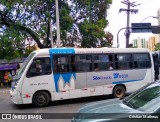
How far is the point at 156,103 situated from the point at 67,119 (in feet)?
15.4

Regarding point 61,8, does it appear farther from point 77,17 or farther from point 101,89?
point 101,89

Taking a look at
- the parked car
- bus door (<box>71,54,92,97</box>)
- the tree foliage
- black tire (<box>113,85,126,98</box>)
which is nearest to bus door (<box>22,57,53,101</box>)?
bus door (<box>71,54,92,97</box>)

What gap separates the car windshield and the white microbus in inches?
266

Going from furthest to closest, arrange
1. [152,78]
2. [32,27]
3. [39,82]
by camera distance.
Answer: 1. [32,27]
2. [152,78]
3. [39,82]

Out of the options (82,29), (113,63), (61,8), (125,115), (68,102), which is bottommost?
(68,102)

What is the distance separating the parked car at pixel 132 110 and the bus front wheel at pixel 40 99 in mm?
6787

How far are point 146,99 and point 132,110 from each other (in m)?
0.50

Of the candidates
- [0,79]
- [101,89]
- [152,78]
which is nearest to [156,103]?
[101,89]

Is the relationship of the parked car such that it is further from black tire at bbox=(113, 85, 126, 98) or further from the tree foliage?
the tree foliage

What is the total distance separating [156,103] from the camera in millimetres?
4730

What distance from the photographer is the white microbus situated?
1197 centimetres

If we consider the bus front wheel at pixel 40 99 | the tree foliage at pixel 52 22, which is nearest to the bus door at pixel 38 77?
the bus front wheel at pixel 40 99

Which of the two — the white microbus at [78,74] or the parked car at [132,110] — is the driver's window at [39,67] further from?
the parked car at [132,110]

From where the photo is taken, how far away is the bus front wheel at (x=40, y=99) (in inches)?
476
